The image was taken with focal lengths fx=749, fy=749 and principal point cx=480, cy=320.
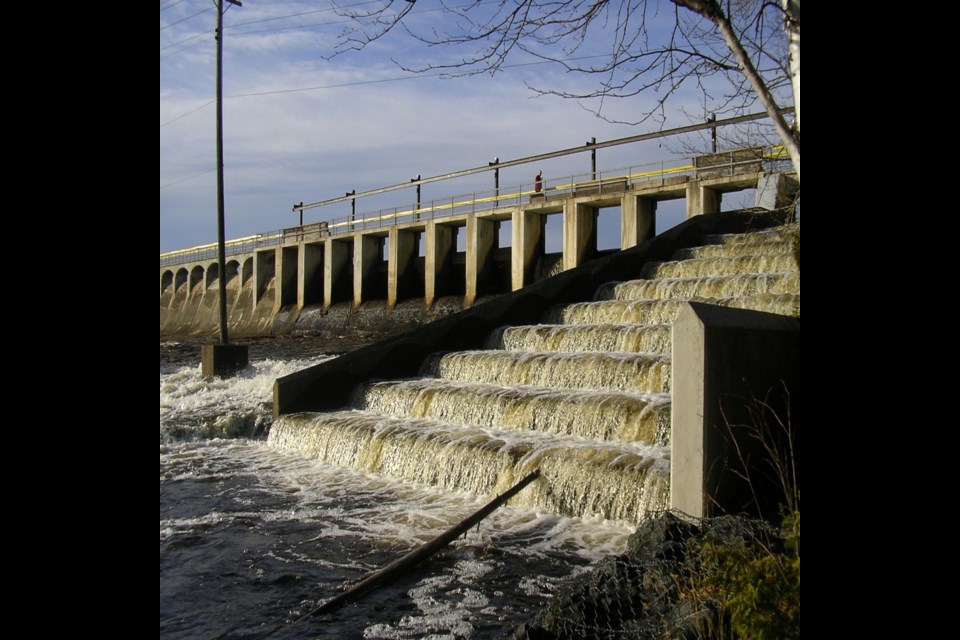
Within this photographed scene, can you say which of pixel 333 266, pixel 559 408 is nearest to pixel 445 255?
pixel 333 266

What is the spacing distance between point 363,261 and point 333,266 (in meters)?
2.90

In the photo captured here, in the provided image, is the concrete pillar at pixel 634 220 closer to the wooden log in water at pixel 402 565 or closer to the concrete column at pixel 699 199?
the concrete column at pixel 699 199

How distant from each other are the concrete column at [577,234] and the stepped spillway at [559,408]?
8.74m

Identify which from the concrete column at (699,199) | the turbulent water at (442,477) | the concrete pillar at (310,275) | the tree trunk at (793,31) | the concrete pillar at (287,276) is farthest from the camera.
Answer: the concrete pillar at (287,276)

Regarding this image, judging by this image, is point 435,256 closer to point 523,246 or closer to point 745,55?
point 523,246

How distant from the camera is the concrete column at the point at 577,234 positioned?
24.8 m

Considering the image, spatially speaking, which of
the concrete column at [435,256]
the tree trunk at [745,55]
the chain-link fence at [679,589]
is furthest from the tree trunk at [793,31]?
the concrete column at [435,256]

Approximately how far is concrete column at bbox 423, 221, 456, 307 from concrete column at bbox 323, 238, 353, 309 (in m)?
6.44

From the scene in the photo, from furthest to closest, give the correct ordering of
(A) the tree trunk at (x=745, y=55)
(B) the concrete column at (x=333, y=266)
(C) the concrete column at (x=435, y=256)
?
(B) the concrete column at (x=333, y=266), (C) the concrete column at (x=435, y=256), (A) the tree trunk at (x=745, y=55)

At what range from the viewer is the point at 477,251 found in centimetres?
2792

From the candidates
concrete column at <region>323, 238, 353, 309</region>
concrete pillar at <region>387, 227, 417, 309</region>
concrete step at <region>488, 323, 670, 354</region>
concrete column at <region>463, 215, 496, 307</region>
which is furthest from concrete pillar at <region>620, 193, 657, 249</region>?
concrete column at <region>323, 238, 353, 309</region>
